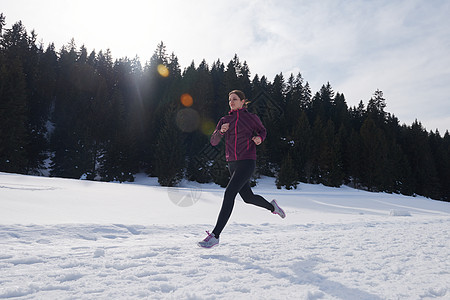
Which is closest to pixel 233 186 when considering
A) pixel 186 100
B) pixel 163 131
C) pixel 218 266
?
pixel 218 266

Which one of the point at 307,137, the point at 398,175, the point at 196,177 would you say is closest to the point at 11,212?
the point at 196,177

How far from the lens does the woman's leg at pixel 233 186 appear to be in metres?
3.23

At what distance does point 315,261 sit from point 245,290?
110cm

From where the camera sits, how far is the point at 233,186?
3307 mm

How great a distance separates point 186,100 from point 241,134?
39.7m

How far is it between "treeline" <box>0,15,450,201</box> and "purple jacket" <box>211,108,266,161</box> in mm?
25585

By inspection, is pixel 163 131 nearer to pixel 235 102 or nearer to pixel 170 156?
pixel 170 156

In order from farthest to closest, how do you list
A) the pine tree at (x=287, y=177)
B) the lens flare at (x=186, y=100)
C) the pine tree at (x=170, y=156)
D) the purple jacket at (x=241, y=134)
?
the lens flare at (x=186, y=100) < the pine tree at (x=170, y=156) < the pine tree at (x=287, y=177) < the purple jacket at (x=241, y=134)

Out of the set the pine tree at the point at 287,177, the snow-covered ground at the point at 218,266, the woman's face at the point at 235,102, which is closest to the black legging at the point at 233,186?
the snow-covered ground at the point at 218,266

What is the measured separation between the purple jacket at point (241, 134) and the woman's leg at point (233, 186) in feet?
0.32

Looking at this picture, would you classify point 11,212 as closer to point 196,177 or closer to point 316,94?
point 196,177

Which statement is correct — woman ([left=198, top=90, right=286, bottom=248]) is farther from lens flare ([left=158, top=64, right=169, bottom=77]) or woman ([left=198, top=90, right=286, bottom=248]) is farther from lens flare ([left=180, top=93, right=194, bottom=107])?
lens flare ([left=158, top=64, right=169, bottom=77])

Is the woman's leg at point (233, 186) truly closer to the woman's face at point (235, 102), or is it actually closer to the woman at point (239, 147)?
the woman at point (239, 147)

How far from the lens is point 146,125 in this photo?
39719 millimetres
